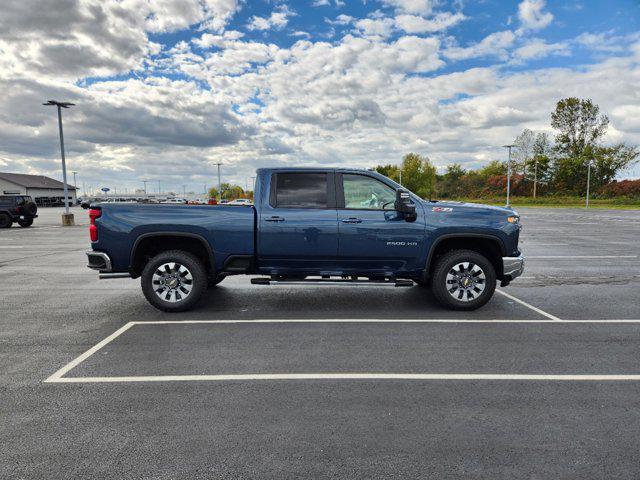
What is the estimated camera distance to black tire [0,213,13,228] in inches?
898

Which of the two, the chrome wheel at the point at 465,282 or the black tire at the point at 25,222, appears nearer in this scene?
the chrome wheel at the point at 465,282

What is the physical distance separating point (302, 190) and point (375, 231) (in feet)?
4.01

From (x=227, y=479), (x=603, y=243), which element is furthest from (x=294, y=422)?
(x=603, y=243)

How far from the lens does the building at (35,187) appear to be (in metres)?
78.8

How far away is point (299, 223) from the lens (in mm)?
6043

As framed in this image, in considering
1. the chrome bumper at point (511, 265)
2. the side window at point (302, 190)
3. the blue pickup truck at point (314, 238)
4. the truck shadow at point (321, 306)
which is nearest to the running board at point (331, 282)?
the blue pickup truck at point (314, 238)

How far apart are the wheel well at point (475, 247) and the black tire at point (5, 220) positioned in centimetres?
2475

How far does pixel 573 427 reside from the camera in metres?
3.11

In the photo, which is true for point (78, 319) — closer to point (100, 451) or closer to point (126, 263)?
point (126, 263)

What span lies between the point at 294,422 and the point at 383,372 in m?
1.21

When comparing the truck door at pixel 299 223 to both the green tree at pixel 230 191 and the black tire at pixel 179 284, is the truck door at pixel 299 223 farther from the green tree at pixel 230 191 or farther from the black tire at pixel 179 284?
the green tree at pixel 230 191

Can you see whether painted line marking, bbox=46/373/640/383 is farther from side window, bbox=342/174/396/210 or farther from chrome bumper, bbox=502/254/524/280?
side window, bbox=342/174/396/210

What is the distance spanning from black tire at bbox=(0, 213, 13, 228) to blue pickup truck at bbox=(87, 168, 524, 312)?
21.5 m

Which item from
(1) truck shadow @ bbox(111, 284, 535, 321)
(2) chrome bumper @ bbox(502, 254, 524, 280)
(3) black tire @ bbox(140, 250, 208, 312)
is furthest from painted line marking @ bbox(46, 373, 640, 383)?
(2) chrome bumper @ bbox(502, 254, 524, 280)
